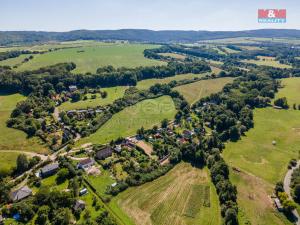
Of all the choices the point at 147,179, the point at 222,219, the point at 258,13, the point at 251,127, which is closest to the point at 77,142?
the point at 147,179

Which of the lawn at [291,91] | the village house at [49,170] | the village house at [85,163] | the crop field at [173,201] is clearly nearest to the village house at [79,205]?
the crop field at [173,201]

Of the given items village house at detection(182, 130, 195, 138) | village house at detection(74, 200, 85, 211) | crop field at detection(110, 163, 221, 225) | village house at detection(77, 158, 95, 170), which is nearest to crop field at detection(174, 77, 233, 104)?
village house at detection(182, 130, 195, 138)

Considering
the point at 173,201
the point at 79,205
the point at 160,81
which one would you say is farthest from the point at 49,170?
the point at 160,81

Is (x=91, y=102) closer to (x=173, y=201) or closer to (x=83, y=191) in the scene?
(x=83, y=191)

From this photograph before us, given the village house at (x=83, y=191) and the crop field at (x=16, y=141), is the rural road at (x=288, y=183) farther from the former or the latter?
the crop field at (x=16, y=141)

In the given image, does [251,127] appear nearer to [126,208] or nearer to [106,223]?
[126,208]
